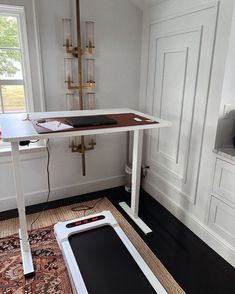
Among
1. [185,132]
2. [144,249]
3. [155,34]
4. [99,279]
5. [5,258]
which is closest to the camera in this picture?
[99,279]

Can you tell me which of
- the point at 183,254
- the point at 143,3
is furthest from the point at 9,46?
the point at 183,254

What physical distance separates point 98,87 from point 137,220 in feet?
4.97

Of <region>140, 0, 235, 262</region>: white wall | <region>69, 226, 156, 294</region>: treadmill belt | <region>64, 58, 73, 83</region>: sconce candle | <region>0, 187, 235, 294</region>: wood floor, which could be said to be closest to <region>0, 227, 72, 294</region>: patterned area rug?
<region>69, 226, 156, 294</region>: treadmill belt

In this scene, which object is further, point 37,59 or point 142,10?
point 142,10

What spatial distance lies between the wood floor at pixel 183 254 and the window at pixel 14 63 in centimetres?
118

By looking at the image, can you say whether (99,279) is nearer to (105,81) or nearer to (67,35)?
(105,81)

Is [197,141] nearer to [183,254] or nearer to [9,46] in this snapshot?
[183,254]

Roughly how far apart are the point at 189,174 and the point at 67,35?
1837 millimetres

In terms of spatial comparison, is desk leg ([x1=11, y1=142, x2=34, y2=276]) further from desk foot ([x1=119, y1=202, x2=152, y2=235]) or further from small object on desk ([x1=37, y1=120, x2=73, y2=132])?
desk foot ([x1=119, y1=202, x2=152, y2=235])

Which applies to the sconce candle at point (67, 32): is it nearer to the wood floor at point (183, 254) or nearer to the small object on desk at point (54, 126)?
the small object on desk at point (54, 126)

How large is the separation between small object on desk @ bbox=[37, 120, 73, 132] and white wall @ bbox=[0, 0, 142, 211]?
2.56ft

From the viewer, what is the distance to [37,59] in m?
2.28

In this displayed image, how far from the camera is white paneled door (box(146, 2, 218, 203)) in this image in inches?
77.6

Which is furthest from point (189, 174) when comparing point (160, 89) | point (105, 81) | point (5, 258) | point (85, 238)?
point (5, 258)
